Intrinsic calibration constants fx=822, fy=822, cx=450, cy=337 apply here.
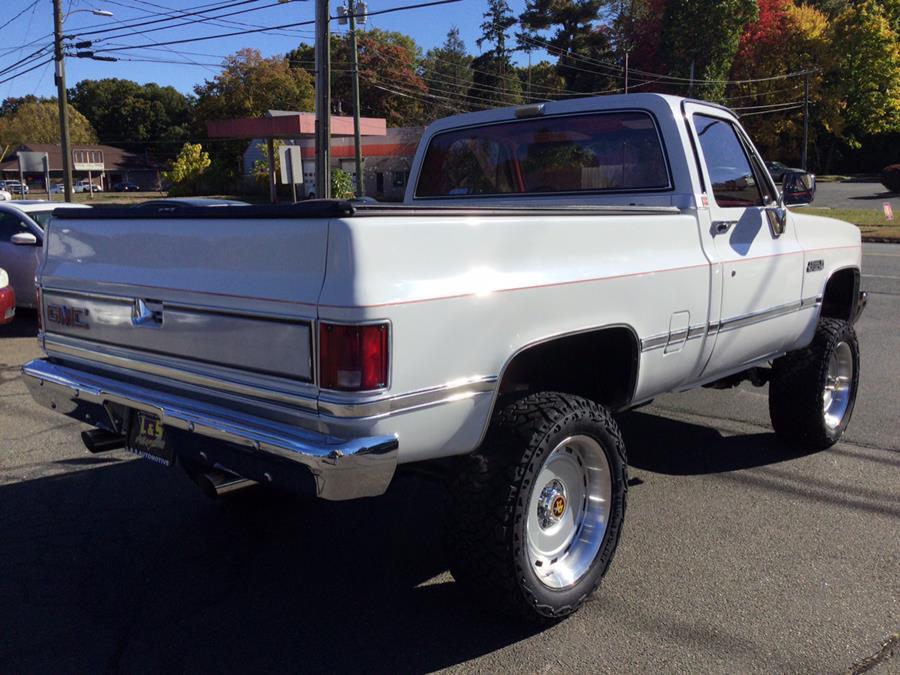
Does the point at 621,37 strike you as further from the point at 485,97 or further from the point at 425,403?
the point at 425,403

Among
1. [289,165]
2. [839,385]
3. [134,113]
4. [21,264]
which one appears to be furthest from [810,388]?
[134,113]

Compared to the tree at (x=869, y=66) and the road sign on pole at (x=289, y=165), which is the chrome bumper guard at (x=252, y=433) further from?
the tree at (x=869, y=66)

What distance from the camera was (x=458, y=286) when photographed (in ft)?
9.00

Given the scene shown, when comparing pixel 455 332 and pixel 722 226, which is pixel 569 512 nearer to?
pixel 455 332

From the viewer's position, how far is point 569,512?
3414 millimetres

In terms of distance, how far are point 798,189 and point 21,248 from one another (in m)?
8.76

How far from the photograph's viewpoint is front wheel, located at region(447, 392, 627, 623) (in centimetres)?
294

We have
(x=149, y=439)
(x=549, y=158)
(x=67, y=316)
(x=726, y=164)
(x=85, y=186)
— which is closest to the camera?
(x=149, y=439)

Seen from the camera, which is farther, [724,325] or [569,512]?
[724,325]

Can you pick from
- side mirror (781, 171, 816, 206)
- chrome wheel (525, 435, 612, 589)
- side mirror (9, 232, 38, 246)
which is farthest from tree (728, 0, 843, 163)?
chrome wheel (525, 435, 612, 589)

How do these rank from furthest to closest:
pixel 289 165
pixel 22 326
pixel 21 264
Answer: pixel 289 165
pixel 22 326
pixel 21 264

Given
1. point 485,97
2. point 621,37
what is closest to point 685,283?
point 621,37

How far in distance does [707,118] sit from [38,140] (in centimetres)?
9608

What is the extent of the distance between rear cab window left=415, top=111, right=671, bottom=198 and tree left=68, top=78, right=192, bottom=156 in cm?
9980
